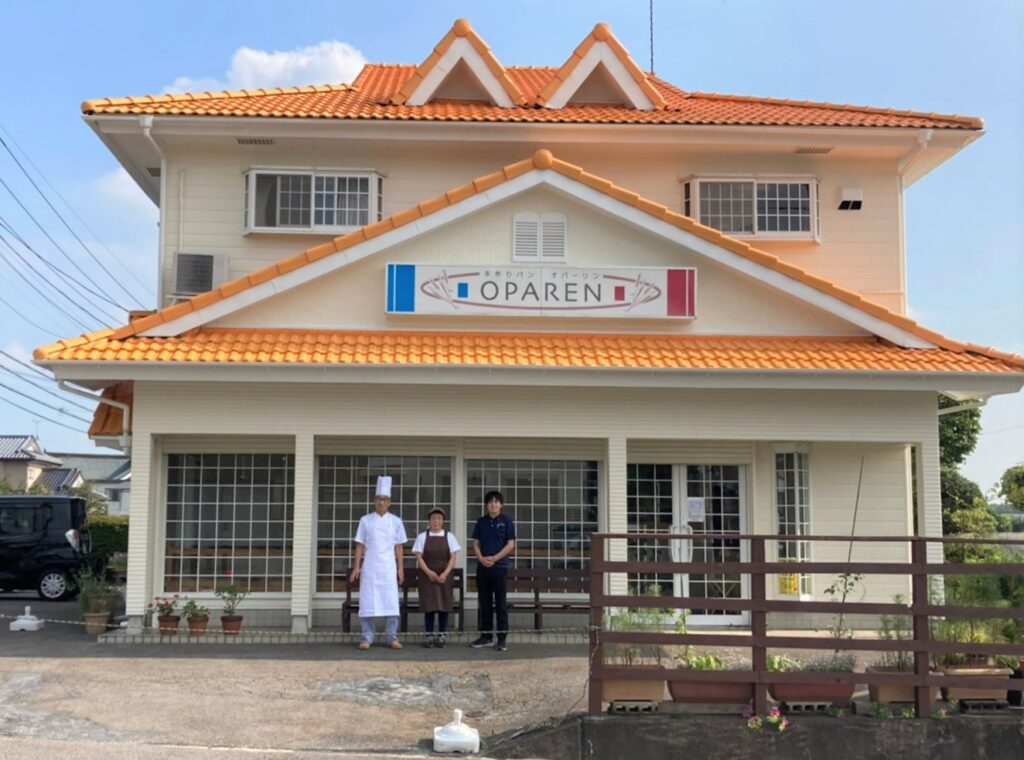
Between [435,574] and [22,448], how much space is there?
177 ft

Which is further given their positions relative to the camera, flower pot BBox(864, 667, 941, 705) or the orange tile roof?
the orange tile roof

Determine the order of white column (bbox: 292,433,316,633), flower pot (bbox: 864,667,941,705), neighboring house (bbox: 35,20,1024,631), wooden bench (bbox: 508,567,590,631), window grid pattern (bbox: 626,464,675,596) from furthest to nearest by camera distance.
→ window grid pattern (bbox: 626,464,675,596) → wooden bench (bbox: 508,567,590,631) → neighboring house (bbox: 35,20,1024,631) → white column (bbox: 292,433,316,633) → flower pot (bbox: 864,667,941,705)

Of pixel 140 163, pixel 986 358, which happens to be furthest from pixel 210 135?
pixel 986 358

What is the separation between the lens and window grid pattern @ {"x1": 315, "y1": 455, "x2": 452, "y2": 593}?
1368 cm

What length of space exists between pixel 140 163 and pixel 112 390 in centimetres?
539

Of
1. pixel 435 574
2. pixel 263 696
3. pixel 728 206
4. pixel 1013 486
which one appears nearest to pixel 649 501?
pixel 435 574

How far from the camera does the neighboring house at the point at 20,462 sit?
56.7 metres

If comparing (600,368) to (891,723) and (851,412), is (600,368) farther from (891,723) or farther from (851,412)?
(891,723)

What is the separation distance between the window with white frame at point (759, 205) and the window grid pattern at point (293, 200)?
6.03 metres

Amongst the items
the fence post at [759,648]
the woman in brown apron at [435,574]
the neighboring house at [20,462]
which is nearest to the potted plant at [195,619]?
the woman in brown apron at [435,574]

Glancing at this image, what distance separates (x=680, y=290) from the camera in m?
13.3

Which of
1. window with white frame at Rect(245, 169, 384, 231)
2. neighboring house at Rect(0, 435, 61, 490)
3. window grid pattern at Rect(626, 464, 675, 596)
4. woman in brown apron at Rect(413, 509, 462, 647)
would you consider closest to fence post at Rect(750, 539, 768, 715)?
woman in brown apron at Rect(413, 509, 462, 647)

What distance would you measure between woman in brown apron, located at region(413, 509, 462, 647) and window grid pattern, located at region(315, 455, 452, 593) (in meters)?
1.49

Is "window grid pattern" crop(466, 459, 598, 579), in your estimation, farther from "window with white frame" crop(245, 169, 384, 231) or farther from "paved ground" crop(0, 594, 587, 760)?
"window with white frame" crop(245, 169, 384, 231)
